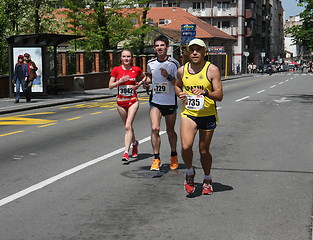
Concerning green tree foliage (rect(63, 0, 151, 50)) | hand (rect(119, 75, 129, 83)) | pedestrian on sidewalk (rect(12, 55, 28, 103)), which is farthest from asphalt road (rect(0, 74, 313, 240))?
green tree foliage (rect(63, 0, 151, 50))

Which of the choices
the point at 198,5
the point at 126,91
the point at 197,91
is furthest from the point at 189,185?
the point at 198,5

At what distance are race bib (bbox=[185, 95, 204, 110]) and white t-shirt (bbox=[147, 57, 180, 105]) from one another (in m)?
1.66

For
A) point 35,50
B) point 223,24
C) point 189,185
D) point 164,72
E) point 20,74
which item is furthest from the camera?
point 223,24

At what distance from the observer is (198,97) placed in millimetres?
6258

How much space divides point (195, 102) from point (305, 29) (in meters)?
21.6

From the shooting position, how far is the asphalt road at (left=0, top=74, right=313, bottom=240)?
5168 mm

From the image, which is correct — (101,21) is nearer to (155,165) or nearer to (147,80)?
(147,80)

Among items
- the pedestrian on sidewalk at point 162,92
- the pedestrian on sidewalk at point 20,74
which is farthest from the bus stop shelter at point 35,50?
the pedestrian on sidewalk at point 162,92

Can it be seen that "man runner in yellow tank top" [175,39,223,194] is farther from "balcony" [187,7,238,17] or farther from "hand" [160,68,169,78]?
"balcony" [187,7,238,17]

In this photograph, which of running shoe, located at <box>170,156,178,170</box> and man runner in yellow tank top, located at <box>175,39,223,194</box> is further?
running shoe, located at <box>170,156,178,170</box>

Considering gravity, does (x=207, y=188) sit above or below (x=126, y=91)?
below

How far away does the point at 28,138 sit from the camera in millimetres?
11875

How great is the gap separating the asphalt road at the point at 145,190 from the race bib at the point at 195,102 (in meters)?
1.03

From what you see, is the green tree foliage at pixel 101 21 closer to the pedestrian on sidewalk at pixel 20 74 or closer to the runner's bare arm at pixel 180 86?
the pedestrian on sidewalk at pixel 20 74
